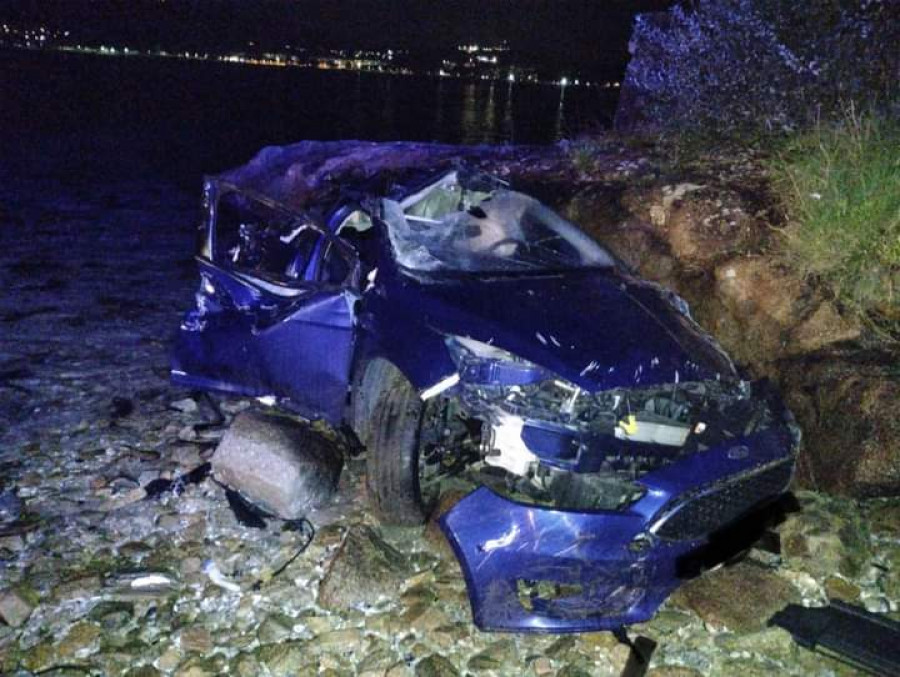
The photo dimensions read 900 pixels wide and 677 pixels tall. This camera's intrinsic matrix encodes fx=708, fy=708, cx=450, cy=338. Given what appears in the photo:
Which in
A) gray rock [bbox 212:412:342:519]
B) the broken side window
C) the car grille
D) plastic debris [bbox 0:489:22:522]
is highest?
the broken side window

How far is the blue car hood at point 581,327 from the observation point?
287 centimetres

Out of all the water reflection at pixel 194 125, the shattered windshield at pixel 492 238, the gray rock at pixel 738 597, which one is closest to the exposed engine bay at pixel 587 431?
the gray rock at pixel 738 597

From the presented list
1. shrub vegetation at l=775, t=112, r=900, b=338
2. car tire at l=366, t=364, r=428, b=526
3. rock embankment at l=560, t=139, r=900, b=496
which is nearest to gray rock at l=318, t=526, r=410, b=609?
car tire at l=366, t=364, r=428, b=526

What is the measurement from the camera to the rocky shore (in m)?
2.70

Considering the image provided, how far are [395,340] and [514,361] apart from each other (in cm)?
57

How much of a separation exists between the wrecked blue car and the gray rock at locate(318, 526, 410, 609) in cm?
18

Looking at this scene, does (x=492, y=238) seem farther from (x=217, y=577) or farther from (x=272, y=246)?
(x=217, y=577)

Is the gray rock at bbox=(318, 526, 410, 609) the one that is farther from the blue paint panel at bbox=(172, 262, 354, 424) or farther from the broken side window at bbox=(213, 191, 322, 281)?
the broken side window at bbox=(213, 191, 322, 281)

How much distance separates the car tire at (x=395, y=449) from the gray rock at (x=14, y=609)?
1.43 m

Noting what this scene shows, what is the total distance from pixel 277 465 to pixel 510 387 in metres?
1.24

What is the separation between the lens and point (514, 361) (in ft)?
9.69

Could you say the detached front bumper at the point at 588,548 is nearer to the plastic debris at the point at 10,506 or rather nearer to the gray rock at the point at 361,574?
the gray rock at the point at 361,574

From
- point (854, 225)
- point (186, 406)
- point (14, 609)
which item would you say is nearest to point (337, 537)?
point (14, 609)

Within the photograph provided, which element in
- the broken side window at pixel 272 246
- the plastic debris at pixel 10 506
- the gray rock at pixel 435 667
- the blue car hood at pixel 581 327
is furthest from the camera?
the broken side window at pixel 272 246
